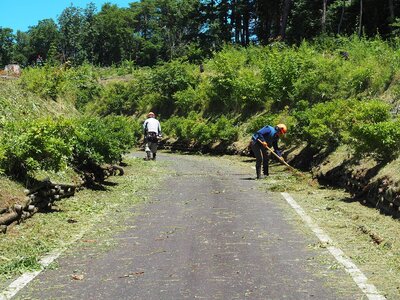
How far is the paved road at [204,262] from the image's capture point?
226 inches

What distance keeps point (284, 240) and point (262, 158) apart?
9196 millimetres

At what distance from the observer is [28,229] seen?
868cm

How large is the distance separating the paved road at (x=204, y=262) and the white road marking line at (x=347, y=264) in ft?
0.41

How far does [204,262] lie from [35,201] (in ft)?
14.3

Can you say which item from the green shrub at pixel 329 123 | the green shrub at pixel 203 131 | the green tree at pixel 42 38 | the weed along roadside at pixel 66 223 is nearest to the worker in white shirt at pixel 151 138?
the green shrub at pixel 203 131

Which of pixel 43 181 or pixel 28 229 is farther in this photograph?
pixel 43 181

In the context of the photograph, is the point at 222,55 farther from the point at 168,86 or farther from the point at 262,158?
the point at 262,158

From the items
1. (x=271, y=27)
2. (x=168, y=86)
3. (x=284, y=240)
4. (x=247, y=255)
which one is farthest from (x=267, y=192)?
(x=271, y=27)

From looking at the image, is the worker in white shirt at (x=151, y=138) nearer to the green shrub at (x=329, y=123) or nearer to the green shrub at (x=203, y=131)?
the green shrub at (x=203, y=131)

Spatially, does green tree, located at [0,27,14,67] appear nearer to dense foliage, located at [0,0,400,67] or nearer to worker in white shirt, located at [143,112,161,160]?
dense foliage, located at [0,0,400,67]

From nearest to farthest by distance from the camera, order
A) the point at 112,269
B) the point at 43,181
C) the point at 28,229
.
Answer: the point at 112,269 → the point at 28,229 → the point at 43,181

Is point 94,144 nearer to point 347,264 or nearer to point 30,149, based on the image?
point 30,149

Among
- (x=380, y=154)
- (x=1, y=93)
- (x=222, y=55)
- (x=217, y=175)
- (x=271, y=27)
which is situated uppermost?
(x=271, y=27)

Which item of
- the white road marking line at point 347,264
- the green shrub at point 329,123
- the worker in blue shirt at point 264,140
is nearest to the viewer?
the white road marking line at point 347,264
